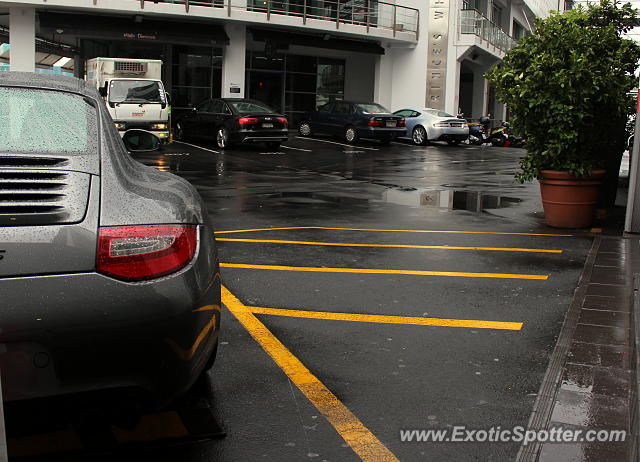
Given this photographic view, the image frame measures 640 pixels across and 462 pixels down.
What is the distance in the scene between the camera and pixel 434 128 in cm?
3088

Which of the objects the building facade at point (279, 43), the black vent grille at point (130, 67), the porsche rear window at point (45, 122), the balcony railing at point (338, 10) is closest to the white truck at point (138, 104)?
the black vent grille at point (130, 67)

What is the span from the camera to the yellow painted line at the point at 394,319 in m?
5.30

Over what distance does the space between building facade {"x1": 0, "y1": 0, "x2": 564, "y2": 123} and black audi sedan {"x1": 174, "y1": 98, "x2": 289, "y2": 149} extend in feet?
18.0

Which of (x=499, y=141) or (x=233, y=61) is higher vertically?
(x=233, y=61)

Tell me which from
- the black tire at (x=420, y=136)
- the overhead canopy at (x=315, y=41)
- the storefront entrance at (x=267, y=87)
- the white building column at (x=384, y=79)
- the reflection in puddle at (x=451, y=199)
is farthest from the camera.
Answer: the white building column at (x=384, y=79)

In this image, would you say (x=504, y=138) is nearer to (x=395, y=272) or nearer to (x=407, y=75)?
(x=407, y=75)

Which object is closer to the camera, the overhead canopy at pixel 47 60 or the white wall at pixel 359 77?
the white wall at pixel 359 77

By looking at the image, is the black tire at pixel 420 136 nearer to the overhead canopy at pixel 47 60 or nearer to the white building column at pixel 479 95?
the white building column at pixel 479 95

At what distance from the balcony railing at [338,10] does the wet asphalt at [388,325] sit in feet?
63.1

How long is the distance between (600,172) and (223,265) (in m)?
5.38

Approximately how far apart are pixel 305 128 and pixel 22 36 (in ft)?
36.5

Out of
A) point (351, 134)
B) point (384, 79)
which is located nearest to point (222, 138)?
point (351, 134)

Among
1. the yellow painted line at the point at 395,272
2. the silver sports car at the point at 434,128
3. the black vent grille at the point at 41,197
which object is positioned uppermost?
the silver sports car at the point at 434,128

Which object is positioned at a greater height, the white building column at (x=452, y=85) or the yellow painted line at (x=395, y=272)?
the white building column at (x=452, y=85)
